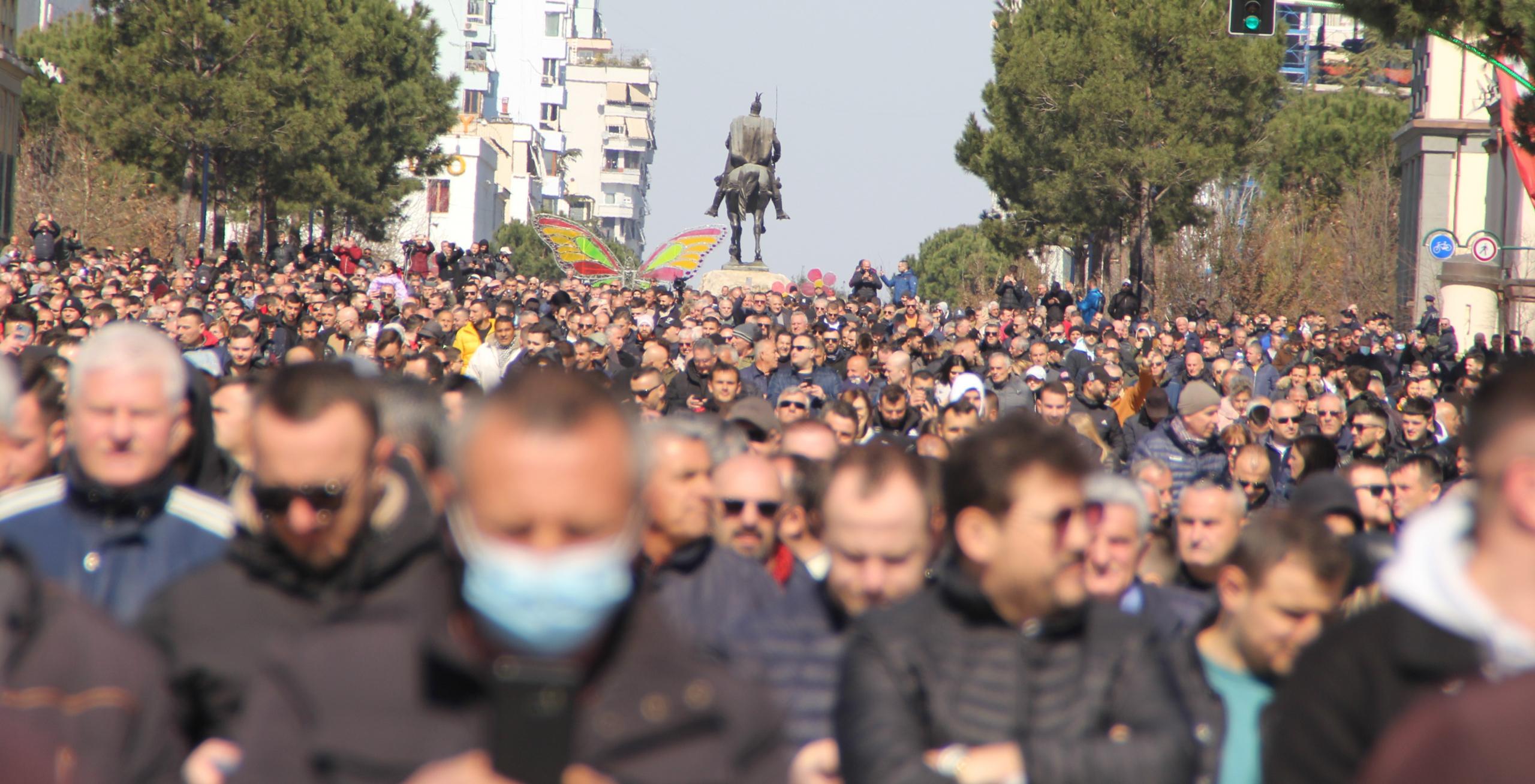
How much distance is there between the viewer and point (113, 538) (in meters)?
4.23

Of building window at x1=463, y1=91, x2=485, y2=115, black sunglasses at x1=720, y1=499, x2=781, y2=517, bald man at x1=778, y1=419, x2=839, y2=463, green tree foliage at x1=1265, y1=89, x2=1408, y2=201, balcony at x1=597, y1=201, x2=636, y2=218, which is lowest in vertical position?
black sunglasses at x1=720, y1=499, x2=781, y2=517

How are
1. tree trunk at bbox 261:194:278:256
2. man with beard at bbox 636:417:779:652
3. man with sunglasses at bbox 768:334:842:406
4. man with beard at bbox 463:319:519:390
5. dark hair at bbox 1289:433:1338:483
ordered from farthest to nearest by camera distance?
1. tree trunk at bbox 261:194:278:256
2. man with sunglasses at bbox 768:334:842:406
3. man with beard at bbox 463:319:519:390
4. dark hair at bbox 1289:433:1338:483
5. man with beard at bbox 636:417:779:652

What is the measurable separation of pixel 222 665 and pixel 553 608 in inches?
54.7

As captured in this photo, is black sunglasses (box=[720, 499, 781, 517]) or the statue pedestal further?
the statue pedestal

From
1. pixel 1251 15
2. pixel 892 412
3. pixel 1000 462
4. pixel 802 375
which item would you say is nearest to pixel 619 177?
pixel 802 375

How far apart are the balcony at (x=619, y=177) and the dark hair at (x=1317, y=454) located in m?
181

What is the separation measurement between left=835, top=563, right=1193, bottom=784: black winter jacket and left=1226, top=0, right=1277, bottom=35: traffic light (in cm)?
1313

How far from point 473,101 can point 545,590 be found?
156m

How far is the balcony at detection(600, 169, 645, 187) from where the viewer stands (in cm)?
18875

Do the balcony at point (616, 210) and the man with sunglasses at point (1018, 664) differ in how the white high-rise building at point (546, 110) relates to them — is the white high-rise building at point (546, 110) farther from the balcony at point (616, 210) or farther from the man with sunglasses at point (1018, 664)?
the man with sunglasses at point (1018, 664)

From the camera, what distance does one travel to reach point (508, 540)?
221 centimetres

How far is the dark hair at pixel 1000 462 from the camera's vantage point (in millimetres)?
3570

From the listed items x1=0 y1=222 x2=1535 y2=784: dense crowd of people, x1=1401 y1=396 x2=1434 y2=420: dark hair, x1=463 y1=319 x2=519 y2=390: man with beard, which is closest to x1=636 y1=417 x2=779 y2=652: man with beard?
x1=0 y1=222 x2=1535 y2=784: dense crowd of people

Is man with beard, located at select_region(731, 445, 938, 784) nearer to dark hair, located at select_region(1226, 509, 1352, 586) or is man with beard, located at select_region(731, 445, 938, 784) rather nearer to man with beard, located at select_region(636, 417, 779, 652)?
man with beard, located at select_region(636, 417, 779, 652)
